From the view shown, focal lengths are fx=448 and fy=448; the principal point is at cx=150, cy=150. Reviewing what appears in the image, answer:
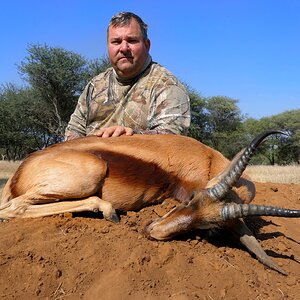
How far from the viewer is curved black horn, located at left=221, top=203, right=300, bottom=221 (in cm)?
363

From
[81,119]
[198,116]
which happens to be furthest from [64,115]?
[81,119]

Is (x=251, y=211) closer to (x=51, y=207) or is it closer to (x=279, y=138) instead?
(x=51, y=207)

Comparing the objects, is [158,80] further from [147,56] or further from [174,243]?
[174,243]

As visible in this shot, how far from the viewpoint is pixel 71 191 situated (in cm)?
434

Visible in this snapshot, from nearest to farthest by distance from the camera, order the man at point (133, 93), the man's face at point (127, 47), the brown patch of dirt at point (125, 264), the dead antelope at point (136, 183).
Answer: the brown patch of dirt at point (125, 264) < the dead antelope at point (136, 183) < the man at point (133, 93) < the man's face at point (127, 47)

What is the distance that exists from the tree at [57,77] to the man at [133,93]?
77.3ft

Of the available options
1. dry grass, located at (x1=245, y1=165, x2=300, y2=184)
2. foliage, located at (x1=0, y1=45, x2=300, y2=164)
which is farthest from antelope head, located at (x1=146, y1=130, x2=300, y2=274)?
foliage, located at (x1=0, y1=45, x2=300, y2=164)

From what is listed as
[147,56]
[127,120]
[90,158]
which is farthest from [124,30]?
[90,158]

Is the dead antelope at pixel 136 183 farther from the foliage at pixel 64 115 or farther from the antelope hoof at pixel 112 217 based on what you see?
the foliage at pixel 64 115

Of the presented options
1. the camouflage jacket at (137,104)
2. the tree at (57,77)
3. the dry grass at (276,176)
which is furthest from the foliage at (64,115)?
the camouflage jacket at (137,104)

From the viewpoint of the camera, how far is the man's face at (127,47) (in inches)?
243

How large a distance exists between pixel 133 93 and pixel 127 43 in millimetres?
689

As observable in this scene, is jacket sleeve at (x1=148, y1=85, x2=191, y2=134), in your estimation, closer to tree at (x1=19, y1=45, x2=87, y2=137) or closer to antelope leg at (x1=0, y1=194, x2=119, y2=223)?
antelope leg at (x1=0, y1=194, x2=119, y2=223)

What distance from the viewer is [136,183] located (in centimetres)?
454
